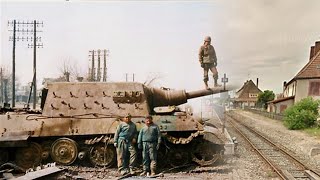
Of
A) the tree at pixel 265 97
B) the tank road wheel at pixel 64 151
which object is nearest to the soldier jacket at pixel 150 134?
the tank road wheel at pixel 64 151

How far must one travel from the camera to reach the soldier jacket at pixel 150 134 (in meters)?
10.4

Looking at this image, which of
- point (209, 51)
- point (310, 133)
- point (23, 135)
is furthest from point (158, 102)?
point (310, 133)

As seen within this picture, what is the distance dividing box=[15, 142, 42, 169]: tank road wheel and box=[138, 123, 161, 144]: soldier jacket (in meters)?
2.91

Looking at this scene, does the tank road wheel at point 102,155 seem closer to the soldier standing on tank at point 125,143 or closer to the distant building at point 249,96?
the soldier standing on tank at point 125,143

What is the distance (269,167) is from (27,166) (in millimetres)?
6823

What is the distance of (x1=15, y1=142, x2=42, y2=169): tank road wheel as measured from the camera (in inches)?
441

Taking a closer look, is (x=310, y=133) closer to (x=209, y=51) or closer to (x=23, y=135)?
(x=209, y=51)

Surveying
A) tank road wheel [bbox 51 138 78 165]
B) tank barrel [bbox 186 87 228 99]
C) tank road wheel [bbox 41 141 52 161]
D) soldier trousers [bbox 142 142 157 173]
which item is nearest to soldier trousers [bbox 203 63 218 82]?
tank barrel [bbox 186 87 228 99]

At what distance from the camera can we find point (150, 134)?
409 inches

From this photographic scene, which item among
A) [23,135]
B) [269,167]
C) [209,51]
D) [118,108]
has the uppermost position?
[209,51]

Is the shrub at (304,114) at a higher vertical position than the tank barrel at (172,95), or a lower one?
lower

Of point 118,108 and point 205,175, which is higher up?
point 118,108

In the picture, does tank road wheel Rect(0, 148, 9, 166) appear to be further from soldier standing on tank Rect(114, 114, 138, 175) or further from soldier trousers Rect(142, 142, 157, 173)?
soldier trousers Rect(142, 142, 157, 173)

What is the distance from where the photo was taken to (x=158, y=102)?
1302 cm
